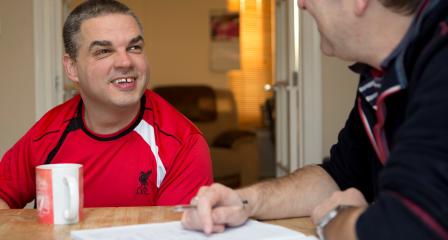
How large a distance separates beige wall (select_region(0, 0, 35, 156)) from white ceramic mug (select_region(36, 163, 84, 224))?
86.7 inches

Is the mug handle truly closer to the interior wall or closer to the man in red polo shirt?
the man in red polo shirt

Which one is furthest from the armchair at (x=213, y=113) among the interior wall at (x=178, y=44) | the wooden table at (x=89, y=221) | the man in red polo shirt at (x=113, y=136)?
the wooden table at (x=89, y=221)

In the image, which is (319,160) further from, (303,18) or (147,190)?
(147,190)

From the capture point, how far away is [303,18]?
331 centimetres

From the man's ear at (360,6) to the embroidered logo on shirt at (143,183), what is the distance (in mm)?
907

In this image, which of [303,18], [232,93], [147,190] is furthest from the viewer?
[232,93]

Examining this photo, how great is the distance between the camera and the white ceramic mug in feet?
4.00

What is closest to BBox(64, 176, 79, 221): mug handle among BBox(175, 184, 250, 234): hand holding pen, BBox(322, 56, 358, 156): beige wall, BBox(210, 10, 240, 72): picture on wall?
BBox(175, 184, 250, 234): hand holding pen

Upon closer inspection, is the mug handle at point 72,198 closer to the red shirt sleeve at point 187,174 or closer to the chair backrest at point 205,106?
the red shirt sleeve at point 187,174

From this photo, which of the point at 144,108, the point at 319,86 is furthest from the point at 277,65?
the point at 144,108

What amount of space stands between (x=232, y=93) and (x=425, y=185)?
20.1ft

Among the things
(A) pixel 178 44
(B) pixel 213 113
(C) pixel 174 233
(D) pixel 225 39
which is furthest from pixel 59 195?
(D) pixel 225 39

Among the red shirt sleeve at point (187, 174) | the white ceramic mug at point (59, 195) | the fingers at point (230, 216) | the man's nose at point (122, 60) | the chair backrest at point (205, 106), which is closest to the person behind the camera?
the fingers at point (230, 216)

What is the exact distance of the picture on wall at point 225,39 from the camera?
708cm
